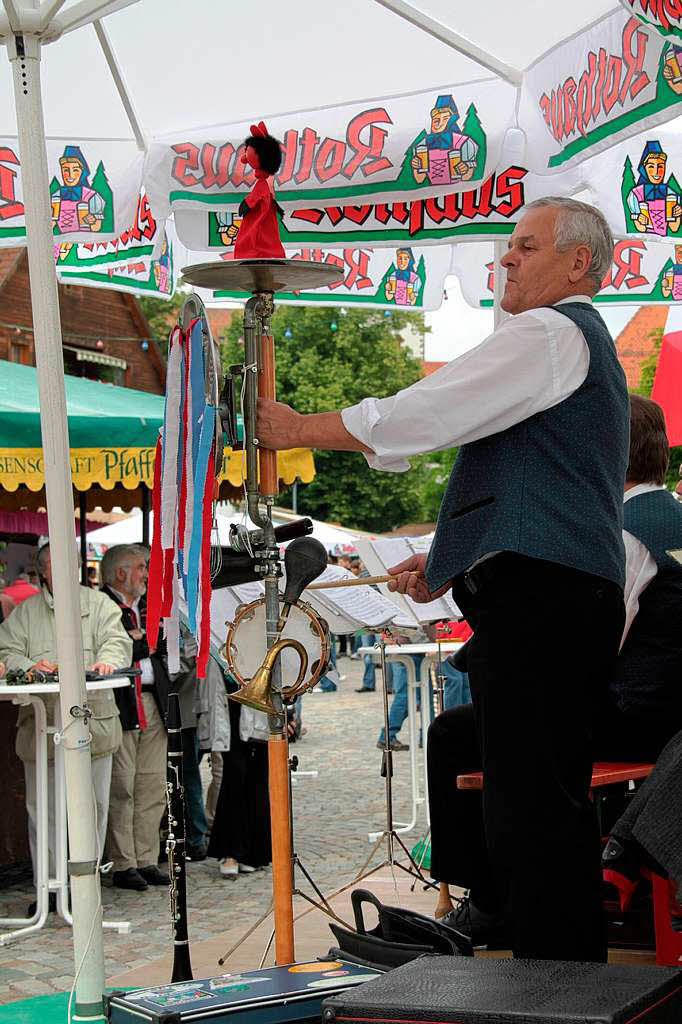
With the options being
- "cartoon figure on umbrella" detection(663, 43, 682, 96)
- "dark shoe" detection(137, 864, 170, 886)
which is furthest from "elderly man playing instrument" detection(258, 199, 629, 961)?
"dark shoe" detection(137, 864, 170, 886)

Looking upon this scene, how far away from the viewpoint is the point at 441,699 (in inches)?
248

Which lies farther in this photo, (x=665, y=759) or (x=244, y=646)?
(x=244, y=646)

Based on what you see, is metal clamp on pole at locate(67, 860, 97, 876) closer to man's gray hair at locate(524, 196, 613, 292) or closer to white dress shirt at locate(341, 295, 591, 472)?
white dress shirt at locate(341, 295, 591, 472)

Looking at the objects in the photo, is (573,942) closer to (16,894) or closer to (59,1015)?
(59,1015)

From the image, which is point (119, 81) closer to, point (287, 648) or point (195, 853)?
point (287, 648)

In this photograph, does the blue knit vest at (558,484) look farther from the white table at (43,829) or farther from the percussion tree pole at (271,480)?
the white table at (43,829)

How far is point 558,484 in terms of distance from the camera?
297 centimetres

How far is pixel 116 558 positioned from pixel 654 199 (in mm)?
3546

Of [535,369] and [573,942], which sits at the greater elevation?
[535,369]

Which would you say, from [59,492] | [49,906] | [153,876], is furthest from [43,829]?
[59,492]

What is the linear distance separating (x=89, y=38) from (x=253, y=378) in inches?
93.4

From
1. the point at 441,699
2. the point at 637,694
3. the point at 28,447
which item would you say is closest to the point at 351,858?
the point at 441,699

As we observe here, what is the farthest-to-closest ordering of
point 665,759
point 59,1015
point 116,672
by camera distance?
point 116,672 → point 59,1015 → point 665,759

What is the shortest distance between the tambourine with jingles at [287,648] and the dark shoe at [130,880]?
335 cm
